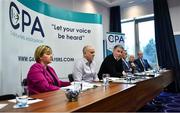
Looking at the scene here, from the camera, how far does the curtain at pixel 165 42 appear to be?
6371 millimetres

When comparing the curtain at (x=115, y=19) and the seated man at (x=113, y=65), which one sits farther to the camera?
the curtain at (x=115, y=19)

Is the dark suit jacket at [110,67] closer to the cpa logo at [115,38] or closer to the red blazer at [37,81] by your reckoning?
the red blazer at [37,81]

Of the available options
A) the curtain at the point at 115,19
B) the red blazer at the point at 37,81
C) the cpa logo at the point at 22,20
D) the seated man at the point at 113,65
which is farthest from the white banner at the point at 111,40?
the red blazer at the point at 37,81

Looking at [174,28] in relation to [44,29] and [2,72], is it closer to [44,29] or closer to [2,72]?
[44,29]

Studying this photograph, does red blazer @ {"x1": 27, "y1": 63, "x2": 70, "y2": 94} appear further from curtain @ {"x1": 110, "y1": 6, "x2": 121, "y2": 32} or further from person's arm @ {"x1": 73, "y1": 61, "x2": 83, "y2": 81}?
curtain @ {"x1": 110, "y1": 6, "x2": 121, "y2": 32}

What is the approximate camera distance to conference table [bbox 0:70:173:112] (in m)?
1.31

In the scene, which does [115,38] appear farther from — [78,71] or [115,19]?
[78,71]

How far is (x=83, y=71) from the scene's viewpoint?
3.20 meters

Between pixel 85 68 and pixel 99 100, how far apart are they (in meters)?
1.71

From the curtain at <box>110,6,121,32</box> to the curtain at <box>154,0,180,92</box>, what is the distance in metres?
1.38

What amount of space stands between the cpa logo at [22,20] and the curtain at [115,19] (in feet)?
13.3

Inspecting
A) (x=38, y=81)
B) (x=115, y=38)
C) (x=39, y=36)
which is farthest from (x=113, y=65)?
(x=115, y=38)

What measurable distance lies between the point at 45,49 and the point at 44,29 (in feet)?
5.71

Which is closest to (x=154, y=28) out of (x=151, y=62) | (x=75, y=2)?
(x=151, y=62)
